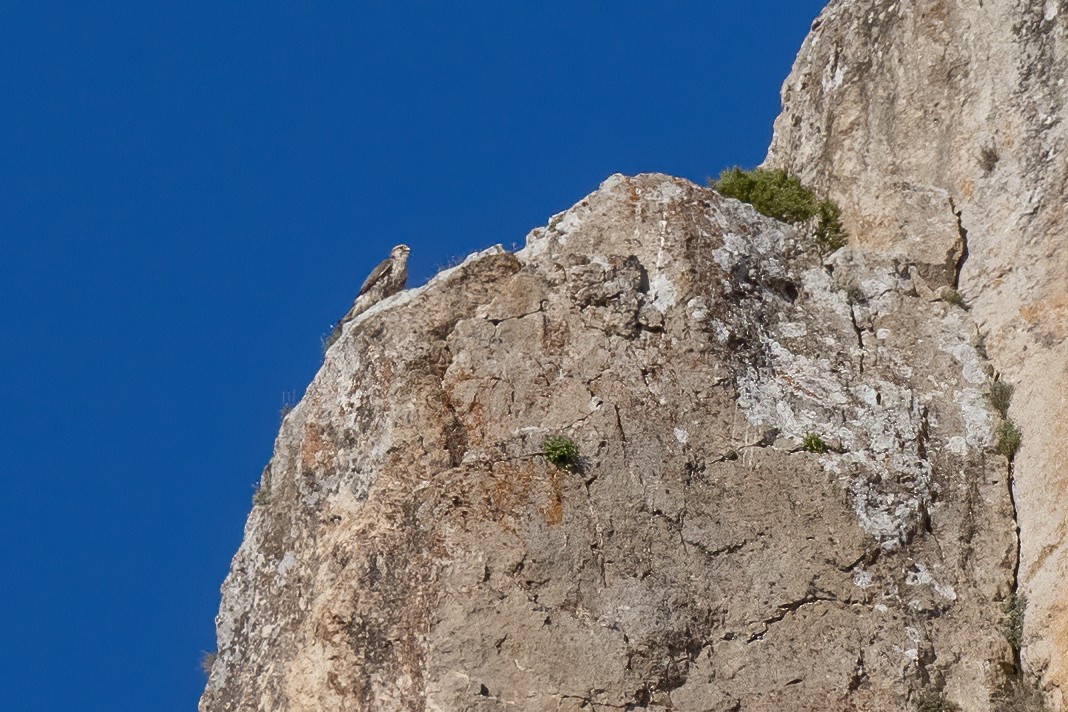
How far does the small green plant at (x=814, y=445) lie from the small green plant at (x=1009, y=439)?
169 centimetres

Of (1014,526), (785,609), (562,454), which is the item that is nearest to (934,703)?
(785,609)

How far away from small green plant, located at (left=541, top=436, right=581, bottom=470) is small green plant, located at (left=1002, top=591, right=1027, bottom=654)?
4.10 m

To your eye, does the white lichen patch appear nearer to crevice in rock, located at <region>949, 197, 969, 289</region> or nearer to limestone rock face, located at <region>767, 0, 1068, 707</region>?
limestone rock face, located at <region>767, 0, 1068, 707</region>

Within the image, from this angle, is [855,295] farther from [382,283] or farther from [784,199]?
[382,283]

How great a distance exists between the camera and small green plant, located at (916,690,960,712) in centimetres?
1290

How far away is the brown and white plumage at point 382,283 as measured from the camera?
58.6 ft

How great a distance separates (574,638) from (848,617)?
2.47 m

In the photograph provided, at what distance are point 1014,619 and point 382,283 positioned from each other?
8403 millimetres

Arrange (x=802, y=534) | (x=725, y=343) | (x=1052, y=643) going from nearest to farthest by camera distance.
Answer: (x=1052, y=643), (x=802, y=534), (x=725, y=343)

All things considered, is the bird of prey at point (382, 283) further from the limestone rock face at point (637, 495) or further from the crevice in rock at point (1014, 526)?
the crevice in rock at point (1014, 526)

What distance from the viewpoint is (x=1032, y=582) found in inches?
527

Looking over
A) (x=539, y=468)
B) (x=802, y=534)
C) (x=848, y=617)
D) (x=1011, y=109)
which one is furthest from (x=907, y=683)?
(x=1011, y=109)

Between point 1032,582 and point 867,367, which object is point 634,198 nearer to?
point 867,367

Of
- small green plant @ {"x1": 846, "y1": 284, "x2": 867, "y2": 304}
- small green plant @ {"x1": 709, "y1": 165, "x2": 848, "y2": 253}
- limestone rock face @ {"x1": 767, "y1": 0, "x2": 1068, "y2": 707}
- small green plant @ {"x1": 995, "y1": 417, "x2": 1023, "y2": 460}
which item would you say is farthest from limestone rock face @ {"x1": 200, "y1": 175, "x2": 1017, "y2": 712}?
small green plant @ {"x1": 709, "y1": 165, "x2": 848, "y2": 253}
